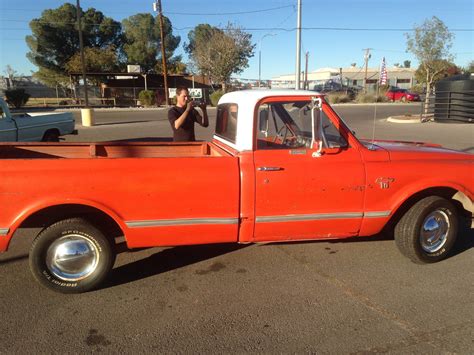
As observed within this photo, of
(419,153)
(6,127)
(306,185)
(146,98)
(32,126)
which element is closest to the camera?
(306,185)

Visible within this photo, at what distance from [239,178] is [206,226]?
52 centimetres

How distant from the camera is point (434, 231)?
404cm

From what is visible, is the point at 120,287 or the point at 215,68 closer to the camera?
the point at 120,287

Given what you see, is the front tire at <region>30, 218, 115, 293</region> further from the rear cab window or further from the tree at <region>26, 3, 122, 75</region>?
the tree at <region>26, 3, 122, 75</region>

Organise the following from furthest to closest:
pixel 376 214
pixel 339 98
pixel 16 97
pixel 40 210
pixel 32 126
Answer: pixel 339 98
pixel 16 97
pixel 32 126
pixel 376 214
pixel 40 210

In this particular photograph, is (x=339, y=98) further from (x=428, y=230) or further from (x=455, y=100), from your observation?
(x=428, y=230)

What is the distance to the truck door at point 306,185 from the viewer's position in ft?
11.6

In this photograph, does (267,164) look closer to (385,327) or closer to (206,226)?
(206,226)

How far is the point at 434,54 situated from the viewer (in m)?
25.1

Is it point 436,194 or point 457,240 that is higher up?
point 436,194

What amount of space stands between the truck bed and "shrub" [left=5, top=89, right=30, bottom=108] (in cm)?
3714

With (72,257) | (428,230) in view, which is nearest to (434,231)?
(428,230)

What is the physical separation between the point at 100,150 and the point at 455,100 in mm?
17073

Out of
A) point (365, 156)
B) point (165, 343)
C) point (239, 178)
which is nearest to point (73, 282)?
point (165, 343)
